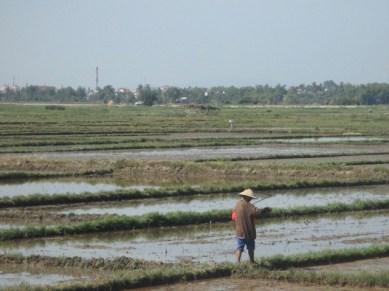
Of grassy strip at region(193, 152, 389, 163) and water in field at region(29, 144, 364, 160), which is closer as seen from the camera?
grassy strip at region(193, 152, 389, 163)

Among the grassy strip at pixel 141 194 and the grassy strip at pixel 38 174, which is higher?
the grassy strip at pixel 141 194

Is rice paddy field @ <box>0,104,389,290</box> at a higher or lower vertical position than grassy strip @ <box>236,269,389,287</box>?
lower

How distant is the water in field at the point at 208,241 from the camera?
401 inches

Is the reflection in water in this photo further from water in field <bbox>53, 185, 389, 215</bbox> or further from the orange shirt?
water in field <bbox>53, 185, 389, 215</bbox>

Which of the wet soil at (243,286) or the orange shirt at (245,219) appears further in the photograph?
the orange shirt at (245,219)

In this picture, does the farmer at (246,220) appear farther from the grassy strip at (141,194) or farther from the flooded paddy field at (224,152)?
the flooded paddy field at (224,152)

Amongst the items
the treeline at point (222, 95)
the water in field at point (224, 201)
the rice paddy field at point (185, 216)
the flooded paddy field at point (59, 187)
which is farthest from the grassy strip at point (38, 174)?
the treeline at point (222, 95)

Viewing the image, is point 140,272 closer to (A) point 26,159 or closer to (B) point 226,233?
(B) point 226,233

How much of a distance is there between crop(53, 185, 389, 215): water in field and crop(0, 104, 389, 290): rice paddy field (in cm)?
3

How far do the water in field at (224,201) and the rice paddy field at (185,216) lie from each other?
30mm

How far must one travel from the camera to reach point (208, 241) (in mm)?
11281

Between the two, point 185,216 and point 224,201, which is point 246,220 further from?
point 224,201

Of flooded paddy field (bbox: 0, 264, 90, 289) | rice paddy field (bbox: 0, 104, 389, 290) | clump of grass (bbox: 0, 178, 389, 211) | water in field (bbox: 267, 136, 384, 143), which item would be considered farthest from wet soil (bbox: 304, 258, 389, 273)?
water in field (bbox: 267, 136, 384, 143)

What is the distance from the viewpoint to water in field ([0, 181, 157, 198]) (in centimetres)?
1667
